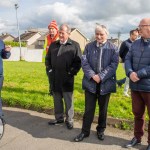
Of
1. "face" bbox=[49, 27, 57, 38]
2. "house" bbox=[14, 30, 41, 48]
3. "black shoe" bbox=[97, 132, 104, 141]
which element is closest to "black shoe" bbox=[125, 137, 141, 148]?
"black shoe" bbox=[97, 132, 104, 141]

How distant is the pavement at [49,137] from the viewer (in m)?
5.09

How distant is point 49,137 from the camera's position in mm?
5543

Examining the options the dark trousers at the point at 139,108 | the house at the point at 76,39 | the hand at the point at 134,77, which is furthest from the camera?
the house at the point at 76,39

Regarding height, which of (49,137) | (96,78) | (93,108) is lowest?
(49,137)

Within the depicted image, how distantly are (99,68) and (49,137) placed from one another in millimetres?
1627

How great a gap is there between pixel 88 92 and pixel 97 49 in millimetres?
797

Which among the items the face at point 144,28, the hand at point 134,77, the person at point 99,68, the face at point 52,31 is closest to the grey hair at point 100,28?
the person at point 99,68

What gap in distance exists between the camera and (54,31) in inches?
266

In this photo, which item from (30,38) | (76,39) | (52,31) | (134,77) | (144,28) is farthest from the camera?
(30,38)

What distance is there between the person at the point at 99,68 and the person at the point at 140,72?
36 centimetres

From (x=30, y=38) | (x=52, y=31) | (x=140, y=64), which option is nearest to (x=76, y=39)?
(x=30, y=38)

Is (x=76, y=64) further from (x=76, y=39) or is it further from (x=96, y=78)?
(x=76, y=39)

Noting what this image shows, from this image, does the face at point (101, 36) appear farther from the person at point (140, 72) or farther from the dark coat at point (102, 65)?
the person at point (140, 72)

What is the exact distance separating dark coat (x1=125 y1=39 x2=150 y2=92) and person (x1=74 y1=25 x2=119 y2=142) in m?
0.36
